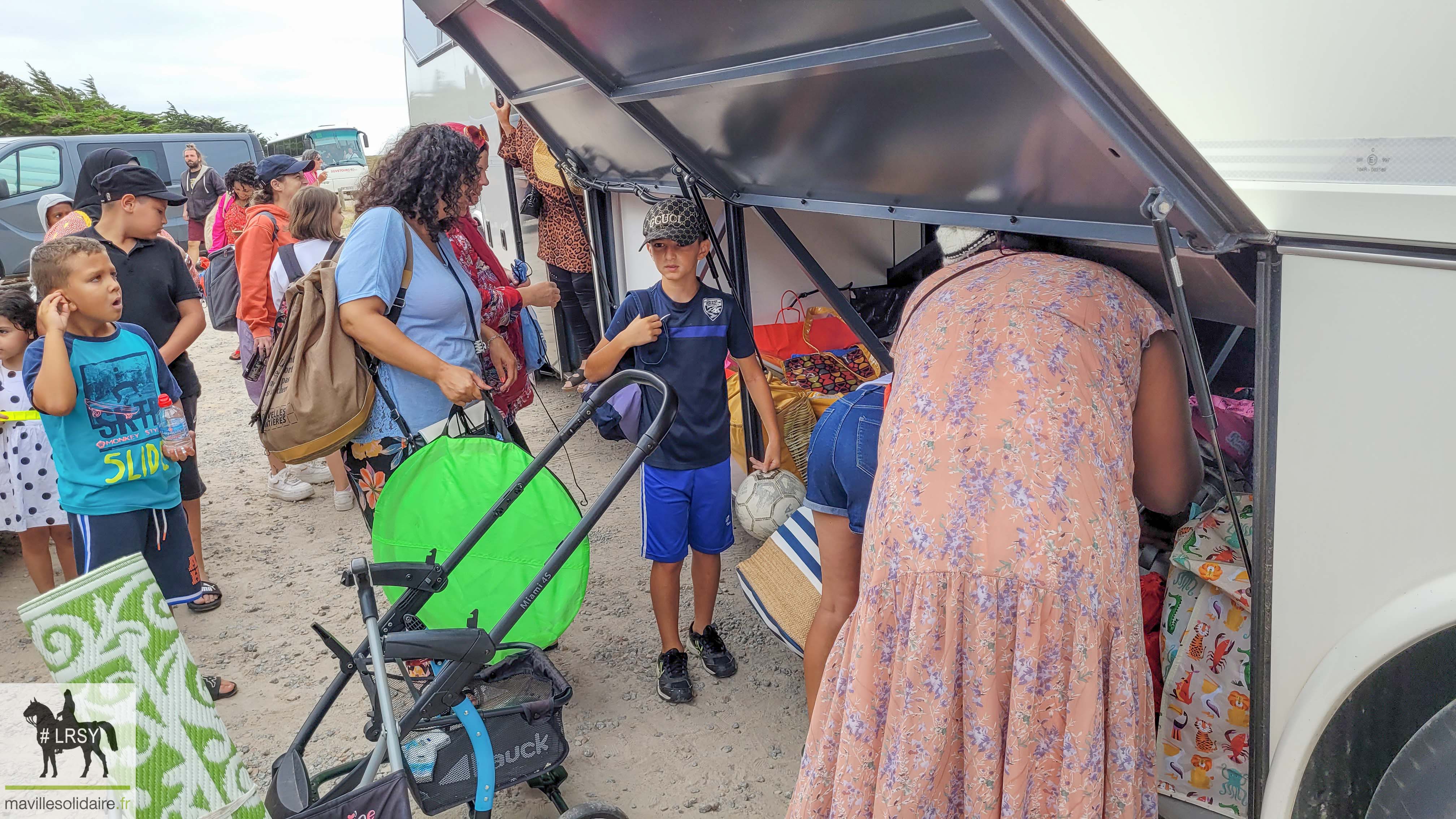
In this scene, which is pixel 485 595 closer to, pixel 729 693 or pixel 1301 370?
pixel 729 693

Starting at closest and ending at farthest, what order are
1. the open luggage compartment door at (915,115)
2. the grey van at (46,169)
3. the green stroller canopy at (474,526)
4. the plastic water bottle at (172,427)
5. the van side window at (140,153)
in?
the open luggage compartment door at (915,115) < the green stroller canopy at (474,526) < the plastic water bottle at (172,427) < the grey van at (46,169) < the van side window at (140,153)

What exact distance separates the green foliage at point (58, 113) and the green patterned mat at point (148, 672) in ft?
84.7

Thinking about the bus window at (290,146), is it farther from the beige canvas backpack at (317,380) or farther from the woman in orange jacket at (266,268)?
the beige canvas backpack at (317,380)

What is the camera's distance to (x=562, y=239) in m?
5.98

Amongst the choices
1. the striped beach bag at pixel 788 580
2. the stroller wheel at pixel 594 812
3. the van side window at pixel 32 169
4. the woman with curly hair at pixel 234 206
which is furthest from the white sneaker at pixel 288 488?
the van side window at pixel 32 169

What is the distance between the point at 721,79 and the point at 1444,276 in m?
1.71

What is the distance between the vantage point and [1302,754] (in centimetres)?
146

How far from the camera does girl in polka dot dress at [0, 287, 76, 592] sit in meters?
3.78

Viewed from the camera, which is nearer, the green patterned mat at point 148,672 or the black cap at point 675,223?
the green patterned mat at point 148,672

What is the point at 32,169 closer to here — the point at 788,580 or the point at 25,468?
the point at 25,468

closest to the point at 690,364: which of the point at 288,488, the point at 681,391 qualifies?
the point at 681,391

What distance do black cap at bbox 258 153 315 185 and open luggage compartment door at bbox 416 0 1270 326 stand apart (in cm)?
263

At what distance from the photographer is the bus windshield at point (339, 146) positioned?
23812mm

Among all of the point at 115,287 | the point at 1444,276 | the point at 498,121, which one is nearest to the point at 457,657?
the point at 1444,276
